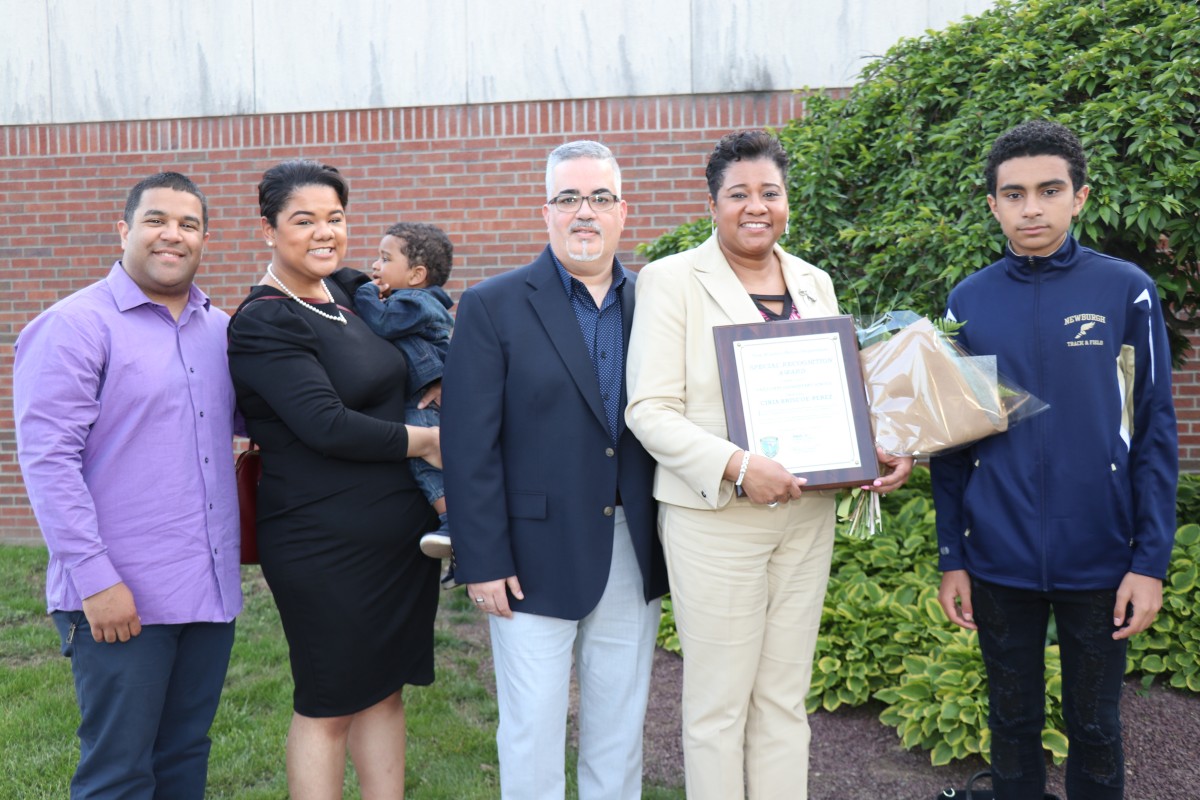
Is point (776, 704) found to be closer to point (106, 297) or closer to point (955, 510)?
point (955, 510)

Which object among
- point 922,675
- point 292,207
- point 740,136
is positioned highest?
point 740,136

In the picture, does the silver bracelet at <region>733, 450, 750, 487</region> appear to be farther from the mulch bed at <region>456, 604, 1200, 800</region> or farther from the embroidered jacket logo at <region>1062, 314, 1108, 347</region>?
the mulch bed at <region>456, 604, 1200, 800</region>

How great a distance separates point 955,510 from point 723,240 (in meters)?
1.11

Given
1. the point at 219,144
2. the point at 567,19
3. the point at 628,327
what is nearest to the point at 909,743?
the point at 628,327

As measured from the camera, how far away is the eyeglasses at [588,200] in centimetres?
280

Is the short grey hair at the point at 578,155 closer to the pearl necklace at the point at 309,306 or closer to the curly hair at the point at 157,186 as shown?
the pearl necklace at the point at 309,306

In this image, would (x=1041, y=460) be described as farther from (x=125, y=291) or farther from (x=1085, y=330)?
(x=125, y=291)

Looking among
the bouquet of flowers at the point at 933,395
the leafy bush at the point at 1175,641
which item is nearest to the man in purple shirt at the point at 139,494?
the bouquet of flowers at the point at 933,395

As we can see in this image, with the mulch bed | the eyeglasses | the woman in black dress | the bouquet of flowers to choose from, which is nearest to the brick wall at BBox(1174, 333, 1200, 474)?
the mulch bed

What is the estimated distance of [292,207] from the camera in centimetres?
286

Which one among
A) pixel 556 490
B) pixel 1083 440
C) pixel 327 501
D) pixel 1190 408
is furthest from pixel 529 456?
pixel 1190 408

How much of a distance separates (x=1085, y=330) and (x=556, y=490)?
159 centimetres

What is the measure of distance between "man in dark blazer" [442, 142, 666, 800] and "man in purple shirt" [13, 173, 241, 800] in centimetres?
74

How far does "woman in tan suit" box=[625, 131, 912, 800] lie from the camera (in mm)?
2723
